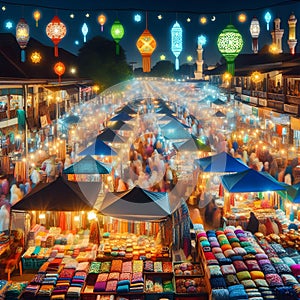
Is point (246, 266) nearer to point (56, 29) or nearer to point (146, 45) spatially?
point (146, 45)

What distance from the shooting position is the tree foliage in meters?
52.4

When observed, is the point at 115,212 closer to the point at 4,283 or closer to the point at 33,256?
the point at 33,256

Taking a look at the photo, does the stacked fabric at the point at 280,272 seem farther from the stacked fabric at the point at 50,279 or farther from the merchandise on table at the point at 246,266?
the stacked fabric at the point at 50,279

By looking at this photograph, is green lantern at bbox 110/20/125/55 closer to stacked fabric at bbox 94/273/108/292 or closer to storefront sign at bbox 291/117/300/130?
stacked fabric at bbox 94/273/108/292

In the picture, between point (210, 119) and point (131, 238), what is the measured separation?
24.9m

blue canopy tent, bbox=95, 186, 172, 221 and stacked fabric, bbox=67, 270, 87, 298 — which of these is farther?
blue canopy tent, bbox=95, 186, 172, 221

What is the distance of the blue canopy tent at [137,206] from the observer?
413 inches

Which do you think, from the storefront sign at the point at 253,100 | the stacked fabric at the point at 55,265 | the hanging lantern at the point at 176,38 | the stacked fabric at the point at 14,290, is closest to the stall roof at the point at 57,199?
the stacked fabric at the point at 55,265

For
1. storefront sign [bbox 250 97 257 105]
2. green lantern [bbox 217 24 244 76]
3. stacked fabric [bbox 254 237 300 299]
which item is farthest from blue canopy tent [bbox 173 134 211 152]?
storefront sign [bbox 250 97 257 105]

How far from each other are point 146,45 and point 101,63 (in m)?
40.6

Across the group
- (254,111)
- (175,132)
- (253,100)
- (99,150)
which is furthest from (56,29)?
(253,100)

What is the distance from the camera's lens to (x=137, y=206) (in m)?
10.7

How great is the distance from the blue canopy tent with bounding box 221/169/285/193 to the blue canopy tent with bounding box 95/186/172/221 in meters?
2.61

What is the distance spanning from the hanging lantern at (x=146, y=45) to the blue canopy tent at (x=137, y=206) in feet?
14.3
